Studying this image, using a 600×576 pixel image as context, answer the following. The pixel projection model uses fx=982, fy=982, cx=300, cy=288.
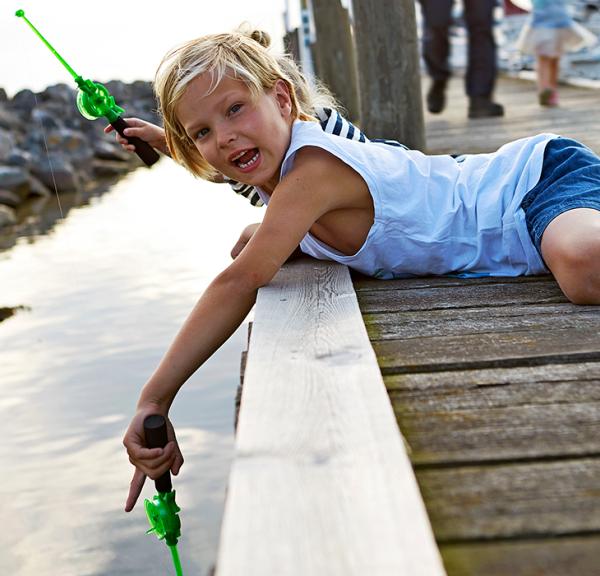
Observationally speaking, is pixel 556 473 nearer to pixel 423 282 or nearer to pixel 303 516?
pixel 303 516

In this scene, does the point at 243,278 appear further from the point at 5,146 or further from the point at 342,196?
the point at 5,146

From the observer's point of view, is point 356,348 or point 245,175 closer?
point 356,348

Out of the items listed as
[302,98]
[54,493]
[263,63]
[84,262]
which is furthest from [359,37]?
[84,262]

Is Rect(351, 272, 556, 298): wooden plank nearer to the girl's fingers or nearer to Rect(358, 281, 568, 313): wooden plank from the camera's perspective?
Rect(358, 281, 568, 313): wooden plank

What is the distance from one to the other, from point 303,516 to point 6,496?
2.77 meters

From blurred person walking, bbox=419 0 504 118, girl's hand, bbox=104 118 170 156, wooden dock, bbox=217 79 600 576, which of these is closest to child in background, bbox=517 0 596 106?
blurred person walking, bbox=419 0 504 118

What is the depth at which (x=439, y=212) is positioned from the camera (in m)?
2.50

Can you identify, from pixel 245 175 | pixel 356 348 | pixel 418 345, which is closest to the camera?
pixel 356 348

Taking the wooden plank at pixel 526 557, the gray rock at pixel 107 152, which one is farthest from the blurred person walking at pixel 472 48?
the gray rock at pixel 107 152

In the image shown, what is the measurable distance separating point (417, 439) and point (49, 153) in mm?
13229

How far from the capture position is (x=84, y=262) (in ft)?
24.9

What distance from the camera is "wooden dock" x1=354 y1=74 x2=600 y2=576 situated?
114 cm

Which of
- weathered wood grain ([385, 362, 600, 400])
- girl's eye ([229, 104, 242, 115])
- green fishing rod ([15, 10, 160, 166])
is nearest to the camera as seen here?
weathered wood grain ([385, 362, 600, 400])

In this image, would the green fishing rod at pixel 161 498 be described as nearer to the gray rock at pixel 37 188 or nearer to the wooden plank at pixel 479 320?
the wooden plank at pixel 479 320
